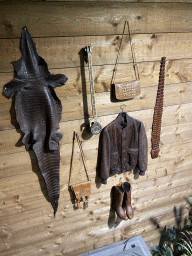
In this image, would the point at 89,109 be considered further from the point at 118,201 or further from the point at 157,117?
the point at 118,201

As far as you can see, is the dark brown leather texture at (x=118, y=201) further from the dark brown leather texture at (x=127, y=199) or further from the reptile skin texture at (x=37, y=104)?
the reptile skin texture at (x=37, y=104)

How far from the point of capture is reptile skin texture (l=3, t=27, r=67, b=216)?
119 cm

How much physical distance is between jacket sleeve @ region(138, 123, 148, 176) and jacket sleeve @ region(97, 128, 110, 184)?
10.6 inches

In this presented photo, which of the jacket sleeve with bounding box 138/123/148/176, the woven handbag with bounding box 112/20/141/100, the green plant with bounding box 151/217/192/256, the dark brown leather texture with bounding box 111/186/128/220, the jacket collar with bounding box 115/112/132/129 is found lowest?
the green plant with bounding box 151/217/192/256

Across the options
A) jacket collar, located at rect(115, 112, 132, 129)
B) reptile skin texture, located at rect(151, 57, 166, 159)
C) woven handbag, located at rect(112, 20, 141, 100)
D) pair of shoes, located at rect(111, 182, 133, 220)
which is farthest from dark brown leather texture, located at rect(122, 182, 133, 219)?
woven handbag, located at rect(112, 20, 141, 100)

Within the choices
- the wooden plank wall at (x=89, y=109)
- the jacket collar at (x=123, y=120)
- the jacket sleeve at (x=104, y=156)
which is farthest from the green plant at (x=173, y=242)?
the jacket collar at (x=123, y=120)

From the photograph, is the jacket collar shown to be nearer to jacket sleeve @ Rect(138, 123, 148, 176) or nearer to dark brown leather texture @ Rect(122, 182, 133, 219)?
jacket sleeve @ Rect(138, 123, 148, 176)

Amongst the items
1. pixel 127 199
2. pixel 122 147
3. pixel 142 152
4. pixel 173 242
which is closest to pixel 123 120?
pixel 122 147

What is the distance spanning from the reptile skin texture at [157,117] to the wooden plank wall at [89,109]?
37 mm

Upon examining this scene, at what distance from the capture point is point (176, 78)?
5.18 feet

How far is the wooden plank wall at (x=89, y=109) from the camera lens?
119 cm

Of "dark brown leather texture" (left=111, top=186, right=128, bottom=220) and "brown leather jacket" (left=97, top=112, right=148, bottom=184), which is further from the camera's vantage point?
"dark brown leather texture" (left=111, top=186, right=128, bottom=220)

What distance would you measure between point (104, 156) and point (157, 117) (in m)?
0.54

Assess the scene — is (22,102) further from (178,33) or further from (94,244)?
(94,244)
